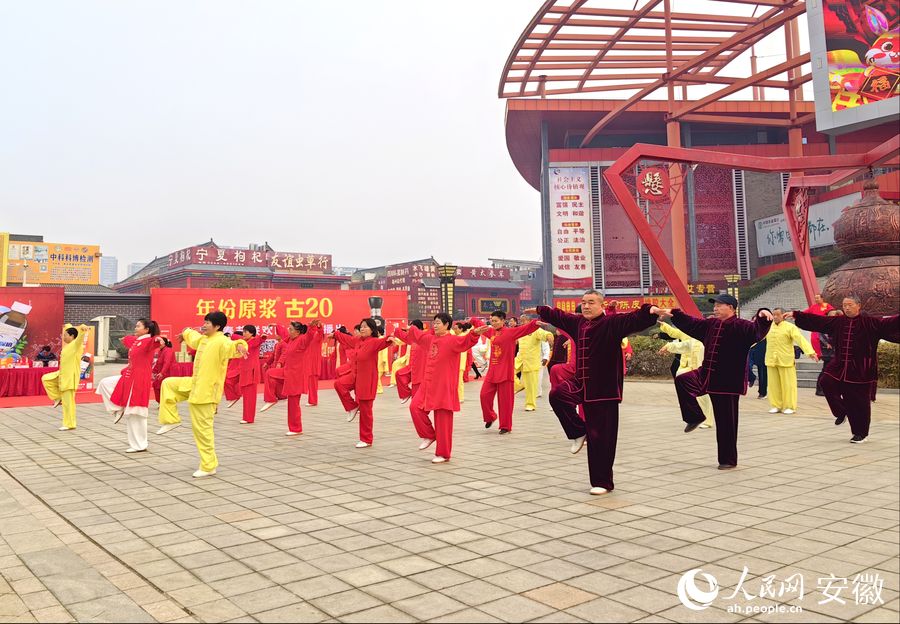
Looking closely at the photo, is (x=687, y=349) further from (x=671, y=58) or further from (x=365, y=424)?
(x=671, y=58)

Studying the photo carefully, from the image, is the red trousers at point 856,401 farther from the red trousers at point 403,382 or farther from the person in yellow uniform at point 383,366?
the person in yellow uniform at point 383,366

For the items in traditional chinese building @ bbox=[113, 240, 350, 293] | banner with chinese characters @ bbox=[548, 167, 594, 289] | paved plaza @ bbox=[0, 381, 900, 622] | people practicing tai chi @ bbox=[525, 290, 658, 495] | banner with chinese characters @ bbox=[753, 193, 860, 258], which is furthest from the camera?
traditional chinese building @ bbox=[113, 240, 350, 293]

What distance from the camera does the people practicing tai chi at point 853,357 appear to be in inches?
265

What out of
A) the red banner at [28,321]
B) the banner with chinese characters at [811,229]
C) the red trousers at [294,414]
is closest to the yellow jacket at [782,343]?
the red trousers at [294,414]

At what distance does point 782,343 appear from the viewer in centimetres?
984

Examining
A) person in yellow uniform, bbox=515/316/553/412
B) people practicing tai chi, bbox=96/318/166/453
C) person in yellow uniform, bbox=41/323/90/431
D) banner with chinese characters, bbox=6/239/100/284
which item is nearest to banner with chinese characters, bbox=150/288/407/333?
person in yellow uniform, bbox=515/316/553/412

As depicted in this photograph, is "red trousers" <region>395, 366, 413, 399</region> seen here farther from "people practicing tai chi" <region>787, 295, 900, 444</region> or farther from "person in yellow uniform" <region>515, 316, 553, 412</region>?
"people practicing tai chi" <region>787, 295, 900, 444</region>

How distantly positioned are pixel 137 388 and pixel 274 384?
13.2 feet

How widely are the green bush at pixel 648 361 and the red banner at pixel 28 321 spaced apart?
576 inches

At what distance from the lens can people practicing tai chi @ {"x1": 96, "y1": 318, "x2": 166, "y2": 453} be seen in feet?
23.1

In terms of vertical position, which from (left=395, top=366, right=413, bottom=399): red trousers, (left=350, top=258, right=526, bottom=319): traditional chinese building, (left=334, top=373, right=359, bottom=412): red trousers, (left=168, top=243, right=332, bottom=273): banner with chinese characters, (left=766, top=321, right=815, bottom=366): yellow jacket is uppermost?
(left=168, top=243, right=332, bottom=273): banner with chinese characters

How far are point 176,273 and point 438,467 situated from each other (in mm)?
46769

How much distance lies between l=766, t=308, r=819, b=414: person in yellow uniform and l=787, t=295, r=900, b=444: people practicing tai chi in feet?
8.67

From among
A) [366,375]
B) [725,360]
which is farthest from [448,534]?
[366,375]
